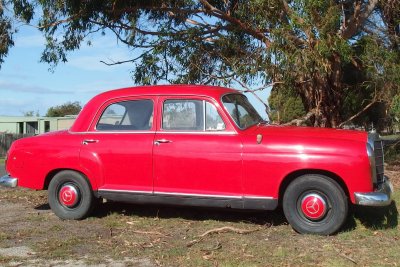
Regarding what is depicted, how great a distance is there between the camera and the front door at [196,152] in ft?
21.0

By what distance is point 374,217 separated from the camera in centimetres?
702

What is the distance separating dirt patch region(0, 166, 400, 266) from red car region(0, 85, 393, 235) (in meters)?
0.34

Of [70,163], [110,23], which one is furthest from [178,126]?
[110,23]

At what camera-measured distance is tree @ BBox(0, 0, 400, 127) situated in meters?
9.70

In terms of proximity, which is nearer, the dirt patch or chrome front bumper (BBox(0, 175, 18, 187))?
the dirt patch

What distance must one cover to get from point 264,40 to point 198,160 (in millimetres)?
5362

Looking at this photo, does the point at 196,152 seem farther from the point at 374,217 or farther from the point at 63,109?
the point at 63,109

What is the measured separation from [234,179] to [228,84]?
17.5 ft

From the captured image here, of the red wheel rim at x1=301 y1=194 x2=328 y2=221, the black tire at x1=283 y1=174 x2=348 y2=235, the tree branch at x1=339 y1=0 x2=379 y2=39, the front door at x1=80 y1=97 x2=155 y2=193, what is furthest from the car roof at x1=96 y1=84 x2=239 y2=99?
the tree branch at x1=339 y1=0 x2=379 y2=39

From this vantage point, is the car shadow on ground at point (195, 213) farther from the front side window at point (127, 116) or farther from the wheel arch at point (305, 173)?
the front side window at point (127, 116)

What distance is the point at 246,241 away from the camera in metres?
5.97

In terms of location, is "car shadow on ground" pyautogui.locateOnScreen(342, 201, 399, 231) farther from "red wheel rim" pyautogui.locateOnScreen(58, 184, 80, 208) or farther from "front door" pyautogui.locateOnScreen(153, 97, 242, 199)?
"red wheel rim" pyautogui.locateOnScreen(58, 184, 80, 208)

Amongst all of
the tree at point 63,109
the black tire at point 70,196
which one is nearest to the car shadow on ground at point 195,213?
the black tire at point 70,196

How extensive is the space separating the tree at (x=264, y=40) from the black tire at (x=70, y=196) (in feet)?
15.3
